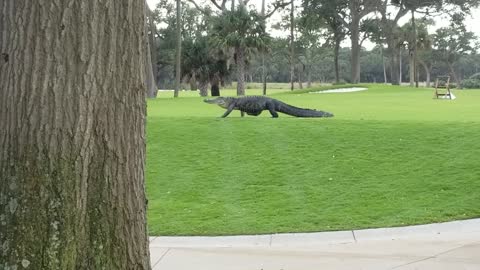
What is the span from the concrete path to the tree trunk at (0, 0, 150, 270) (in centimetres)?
249

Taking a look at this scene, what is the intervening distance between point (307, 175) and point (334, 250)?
357 centimetres

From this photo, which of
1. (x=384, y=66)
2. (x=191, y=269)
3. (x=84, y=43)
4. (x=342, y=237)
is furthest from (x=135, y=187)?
(x=384, y=66)

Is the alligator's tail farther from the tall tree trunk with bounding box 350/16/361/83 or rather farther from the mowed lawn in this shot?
the tall tree trunk with bounding box 350/16/361/83

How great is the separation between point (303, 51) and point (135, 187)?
2824 inches

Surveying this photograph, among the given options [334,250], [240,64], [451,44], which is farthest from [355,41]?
[334,250]

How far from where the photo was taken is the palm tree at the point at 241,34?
43.0m

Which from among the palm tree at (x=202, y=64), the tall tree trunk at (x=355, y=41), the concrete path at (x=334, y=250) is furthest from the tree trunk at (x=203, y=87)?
the concrete path at (x=334, y=250)

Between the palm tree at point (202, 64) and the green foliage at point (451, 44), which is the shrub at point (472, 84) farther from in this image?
the palm tree at point (202, 64)

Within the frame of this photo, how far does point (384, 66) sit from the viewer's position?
309 ft

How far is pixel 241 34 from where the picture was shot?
4319cm

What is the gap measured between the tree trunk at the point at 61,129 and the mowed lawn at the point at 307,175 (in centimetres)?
391

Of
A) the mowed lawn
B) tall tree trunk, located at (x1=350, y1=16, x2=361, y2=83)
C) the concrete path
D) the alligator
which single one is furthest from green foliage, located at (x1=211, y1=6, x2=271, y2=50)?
the concrete path

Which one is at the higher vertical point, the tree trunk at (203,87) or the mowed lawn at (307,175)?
the tree trunk at (203,87)

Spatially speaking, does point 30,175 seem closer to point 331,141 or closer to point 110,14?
point 110,14
